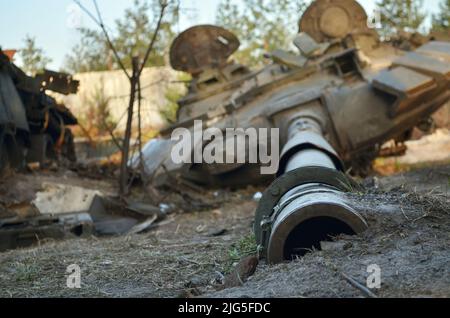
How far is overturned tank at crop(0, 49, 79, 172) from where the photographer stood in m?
8.80

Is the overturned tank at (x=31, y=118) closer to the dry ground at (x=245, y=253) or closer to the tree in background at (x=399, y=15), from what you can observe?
the dry ground at (x=245, y=253)

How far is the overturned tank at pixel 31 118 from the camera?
880 cm

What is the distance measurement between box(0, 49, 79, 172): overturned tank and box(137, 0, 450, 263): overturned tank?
1.52 meters

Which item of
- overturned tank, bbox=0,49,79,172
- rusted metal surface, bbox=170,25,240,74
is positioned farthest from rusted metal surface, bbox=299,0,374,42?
overturned tank, bbox=0,49,79,172

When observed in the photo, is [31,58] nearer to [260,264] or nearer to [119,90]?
[119,90]

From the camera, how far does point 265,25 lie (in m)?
21.4

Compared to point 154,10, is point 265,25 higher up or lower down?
higher up

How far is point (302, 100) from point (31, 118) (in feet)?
12.6

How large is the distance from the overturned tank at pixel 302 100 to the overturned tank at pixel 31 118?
1.52 m

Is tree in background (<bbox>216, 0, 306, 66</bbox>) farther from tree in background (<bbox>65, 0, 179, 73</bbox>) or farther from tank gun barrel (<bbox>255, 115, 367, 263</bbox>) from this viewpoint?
tank gun barrel (<bbox>255, 115, 367, 263</bbox>)

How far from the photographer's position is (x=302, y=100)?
9031 mm

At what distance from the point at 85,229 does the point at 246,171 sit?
293 centimetres

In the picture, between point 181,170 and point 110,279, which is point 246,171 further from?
point 110,279
